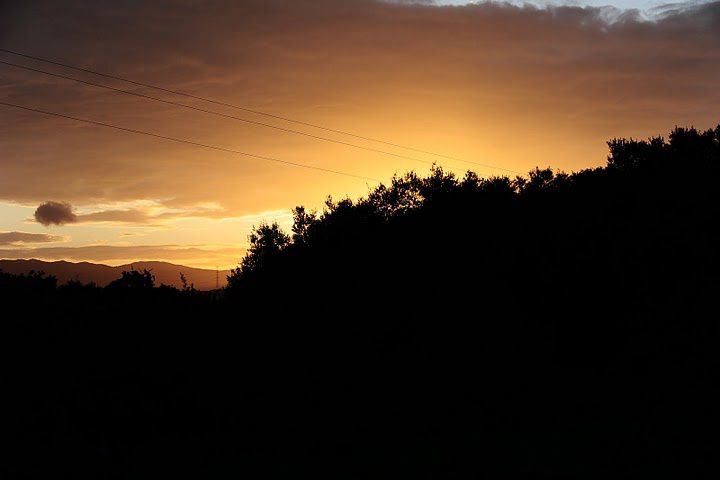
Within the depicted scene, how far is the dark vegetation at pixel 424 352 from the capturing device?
59.4 ft

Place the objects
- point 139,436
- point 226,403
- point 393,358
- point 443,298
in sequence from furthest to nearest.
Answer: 1. point 443,298
2. point 393,358
3. point 226,403
4. point 139,436

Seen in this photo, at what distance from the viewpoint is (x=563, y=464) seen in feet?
51.6

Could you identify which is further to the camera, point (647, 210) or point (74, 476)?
point (647, 210)

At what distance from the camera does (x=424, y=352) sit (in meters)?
27.0

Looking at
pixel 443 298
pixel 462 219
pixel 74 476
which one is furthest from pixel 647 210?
pixel 74 476

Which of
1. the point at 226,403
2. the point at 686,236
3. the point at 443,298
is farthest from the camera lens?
the point at 686,236

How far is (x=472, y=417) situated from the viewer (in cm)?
2411

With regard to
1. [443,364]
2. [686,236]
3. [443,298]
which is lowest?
[443,364]

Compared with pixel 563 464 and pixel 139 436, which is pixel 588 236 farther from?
pixel 139 436

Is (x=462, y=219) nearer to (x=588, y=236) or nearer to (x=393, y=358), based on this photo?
(x=588, y=236)

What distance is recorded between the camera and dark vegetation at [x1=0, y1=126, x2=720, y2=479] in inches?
712

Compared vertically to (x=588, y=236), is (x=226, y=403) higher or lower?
lower

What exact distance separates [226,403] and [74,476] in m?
6.98

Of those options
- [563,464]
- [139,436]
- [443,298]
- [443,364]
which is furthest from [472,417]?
[139,436]
